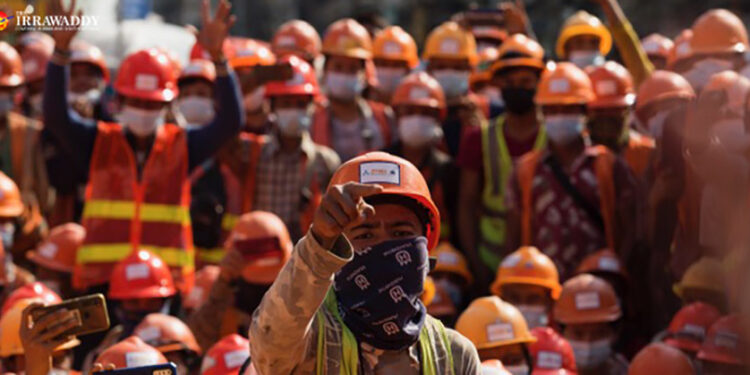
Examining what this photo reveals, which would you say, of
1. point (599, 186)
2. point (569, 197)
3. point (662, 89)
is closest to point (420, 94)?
point (569, 197)

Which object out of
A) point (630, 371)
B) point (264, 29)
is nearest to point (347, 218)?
point (630, 371)

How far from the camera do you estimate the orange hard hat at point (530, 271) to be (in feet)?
34.0

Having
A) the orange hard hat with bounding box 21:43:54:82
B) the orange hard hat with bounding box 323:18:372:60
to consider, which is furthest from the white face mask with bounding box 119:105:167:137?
the orange hard hat with bounding box 21:43:54:82

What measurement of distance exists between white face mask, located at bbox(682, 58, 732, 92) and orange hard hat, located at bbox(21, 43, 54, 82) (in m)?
5.49

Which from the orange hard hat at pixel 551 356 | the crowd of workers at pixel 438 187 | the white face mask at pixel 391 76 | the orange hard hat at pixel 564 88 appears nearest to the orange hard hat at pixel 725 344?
the crowd of workers at pixel 438 187

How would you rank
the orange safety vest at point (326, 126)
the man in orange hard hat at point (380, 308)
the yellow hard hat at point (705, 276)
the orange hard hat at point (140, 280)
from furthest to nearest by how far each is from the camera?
1. the orange safety vest at point (326, 126)
2. the orange hard hat at point (140, 280)
3. the yellow hard hat at point (705, 276)
4. the man in orange hard hat at point (380, 308)

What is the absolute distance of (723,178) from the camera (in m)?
9.27

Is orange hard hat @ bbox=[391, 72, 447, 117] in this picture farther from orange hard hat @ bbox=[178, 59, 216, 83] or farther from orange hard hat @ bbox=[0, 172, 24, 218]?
orange hard hat @ bbox=[0, 172, 24, 218]

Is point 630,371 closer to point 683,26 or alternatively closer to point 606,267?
point 606,267

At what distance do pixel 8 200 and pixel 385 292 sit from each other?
20.6 feet

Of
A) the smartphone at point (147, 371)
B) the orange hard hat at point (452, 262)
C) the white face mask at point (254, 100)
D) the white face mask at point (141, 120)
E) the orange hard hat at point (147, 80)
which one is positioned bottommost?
the orange hard hat at point (452, 262)

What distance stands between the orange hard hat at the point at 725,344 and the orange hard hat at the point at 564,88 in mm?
2916

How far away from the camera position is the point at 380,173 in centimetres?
528

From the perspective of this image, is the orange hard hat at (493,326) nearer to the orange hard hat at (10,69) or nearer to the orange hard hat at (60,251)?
the orange hard hat at (60,251)
